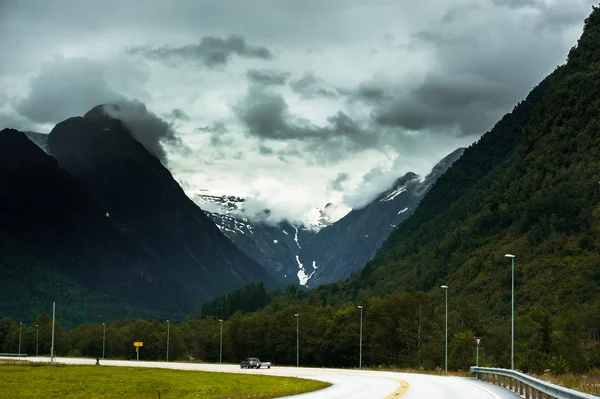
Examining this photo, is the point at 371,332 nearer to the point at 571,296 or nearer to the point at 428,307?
the point at 428,307

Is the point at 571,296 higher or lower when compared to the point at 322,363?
higher

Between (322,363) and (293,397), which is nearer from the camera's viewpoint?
(293,397)

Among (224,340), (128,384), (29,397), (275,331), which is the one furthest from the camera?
(224,340)

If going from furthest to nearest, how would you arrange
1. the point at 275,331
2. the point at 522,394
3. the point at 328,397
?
the point at 275,331 < the point at 522,394 < the point at 328,397

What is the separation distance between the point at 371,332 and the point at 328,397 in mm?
109973

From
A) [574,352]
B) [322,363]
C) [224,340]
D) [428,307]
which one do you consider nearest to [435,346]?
[428,307]

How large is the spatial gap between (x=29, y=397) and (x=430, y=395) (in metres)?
25.2

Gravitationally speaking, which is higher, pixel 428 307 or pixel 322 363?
pixel 428 307

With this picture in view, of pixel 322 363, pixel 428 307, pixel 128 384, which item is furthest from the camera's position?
pixel 322 363

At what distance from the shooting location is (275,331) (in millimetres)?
173500

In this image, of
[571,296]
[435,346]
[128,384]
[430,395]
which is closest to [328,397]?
[430,395]

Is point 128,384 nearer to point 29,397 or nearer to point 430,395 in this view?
point 29,397

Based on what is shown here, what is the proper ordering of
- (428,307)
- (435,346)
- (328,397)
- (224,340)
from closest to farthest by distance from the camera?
(328,397) → (435,346) → (428,307) → (224,340)

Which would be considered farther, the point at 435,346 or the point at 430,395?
the point at 435,346
